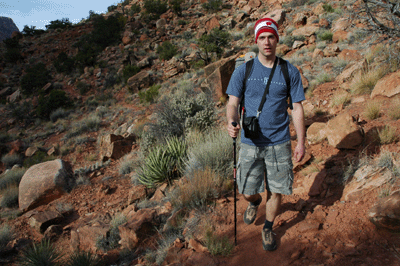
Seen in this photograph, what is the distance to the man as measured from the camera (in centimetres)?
221

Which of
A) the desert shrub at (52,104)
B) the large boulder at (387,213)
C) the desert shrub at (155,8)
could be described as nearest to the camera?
the large boulder at (387,213)

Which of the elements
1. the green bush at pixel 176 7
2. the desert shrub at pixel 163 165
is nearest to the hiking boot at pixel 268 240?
the desert shrub at pixel 163 165

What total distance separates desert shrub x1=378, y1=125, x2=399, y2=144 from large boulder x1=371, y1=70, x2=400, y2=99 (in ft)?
4.58

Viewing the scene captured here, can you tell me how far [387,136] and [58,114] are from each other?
15.5 meters

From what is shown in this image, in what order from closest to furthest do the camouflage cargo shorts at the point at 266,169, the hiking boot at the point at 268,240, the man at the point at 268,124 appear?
the man at the point at 268,124 < the camouflage cargo shorts at the point at 266,169 < the hiking boot at the point at 268,240

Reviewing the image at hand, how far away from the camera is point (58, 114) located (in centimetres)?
1398

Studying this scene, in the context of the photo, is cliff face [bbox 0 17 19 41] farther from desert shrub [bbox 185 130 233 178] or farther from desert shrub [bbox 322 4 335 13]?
desert shrub [bbox 185 130 233 178]

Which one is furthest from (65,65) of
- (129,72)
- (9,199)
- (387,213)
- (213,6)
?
(387,213)

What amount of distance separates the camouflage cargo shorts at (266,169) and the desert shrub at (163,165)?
256 centimetres

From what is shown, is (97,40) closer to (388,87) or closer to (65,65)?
(65,65)

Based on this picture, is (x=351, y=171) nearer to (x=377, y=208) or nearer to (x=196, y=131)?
(x=377, y=208)

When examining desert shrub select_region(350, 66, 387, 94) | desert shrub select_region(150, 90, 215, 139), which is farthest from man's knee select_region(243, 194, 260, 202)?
desert shrub select_region(350, 66, 387, 94)

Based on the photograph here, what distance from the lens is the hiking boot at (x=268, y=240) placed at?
95.9 inches

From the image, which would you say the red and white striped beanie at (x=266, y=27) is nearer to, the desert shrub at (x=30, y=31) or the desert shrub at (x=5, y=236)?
the desert shrub at (x=5, y=236)
